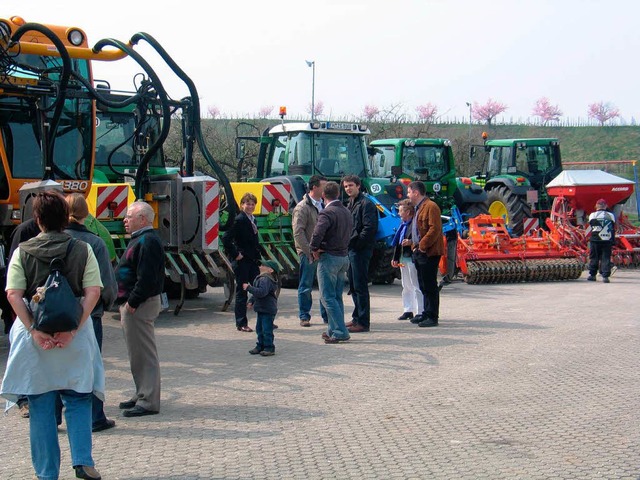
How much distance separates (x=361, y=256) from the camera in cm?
1152

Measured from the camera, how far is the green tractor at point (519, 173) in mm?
23469

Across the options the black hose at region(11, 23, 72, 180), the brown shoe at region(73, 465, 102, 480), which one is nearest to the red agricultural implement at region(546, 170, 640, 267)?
the black hose at region(11, 23, 72, 180)

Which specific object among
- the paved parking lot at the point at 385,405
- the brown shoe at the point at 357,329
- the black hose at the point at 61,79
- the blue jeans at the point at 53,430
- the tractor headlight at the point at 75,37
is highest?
the tractor headlight at the point at 75,37

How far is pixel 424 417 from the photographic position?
7.11 metres

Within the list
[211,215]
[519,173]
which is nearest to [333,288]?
[211,215]

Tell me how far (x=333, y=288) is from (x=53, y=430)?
224 inches

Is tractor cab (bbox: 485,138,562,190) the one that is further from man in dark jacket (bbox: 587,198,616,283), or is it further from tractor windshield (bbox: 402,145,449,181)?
man in dark jacket (bbox: 587,198,616,283)

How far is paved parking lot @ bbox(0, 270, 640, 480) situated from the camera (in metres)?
5.90

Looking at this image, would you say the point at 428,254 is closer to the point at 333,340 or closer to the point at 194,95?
the point at 333,340

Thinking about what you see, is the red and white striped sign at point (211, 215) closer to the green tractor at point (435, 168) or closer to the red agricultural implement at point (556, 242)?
the red agricultural implement at point (556, 242)

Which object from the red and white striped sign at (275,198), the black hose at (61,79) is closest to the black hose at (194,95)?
the black hose at (61,79)

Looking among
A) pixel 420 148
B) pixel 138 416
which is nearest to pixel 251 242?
pixel 138 416

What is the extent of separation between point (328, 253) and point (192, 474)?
5.35 meters

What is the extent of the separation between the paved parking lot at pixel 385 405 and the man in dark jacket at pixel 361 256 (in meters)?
0.36
